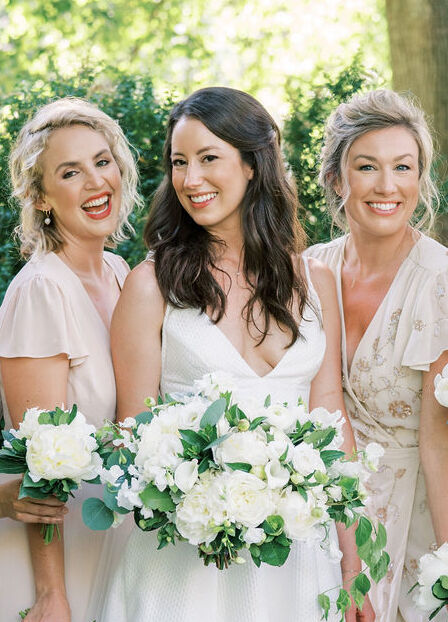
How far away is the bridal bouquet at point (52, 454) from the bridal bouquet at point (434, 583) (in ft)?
3.72

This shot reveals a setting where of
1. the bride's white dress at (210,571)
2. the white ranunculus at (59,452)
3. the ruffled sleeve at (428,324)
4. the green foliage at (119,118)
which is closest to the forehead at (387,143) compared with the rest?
the ruffled sleeve at (428,324)

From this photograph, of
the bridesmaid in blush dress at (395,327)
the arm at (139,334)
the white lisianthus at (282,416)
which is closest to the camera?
the white lisianthus at (282,416)

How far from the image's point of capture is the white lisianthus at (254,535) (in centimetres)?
237

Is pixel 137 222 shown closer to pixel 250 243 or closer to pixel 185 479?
pixel 250 243

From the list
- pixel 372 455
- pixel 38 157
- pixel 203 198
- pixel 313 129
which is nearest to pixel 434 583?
pixel 372 455

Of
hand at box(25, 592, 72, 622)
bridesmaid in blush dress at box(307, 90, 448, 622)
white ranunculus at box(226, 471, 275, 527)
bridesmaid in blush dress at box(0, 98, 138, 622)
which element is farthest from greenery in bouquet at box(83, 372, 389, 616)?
bridesmaid in blush dress at box(307, 90, 448, 622)

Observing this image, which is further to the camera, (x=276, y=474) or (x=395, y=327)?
(x=395, y=327)

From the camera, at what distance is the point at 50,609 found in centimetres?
307

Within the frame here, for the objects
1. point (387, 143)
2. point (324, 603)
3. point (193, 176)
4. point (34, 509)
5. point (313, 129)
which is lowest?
point (324, 603)

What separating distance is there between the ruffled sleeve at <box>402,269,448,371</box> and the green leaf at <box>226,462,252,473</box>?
122 centimetres

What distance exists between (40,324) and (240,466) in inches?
44.0

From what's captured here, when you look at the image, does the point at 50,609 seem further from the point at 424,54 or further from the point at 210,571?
the point at 424,54

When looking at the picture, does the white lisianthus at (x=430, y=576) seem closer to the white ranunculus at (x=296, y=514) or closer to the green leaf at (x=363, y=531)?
the green leaf at (x=363, y=531)

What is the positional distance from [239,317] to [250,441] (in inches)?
33.5
